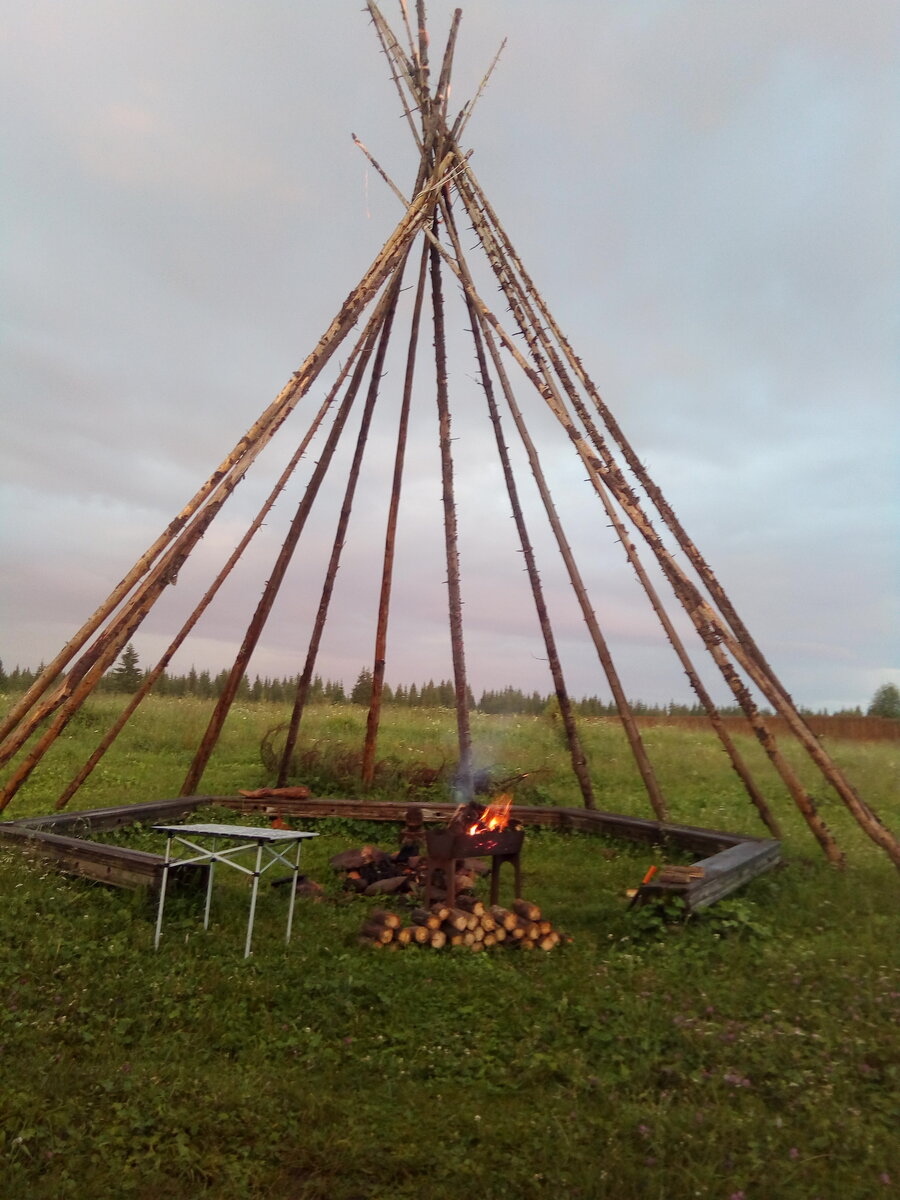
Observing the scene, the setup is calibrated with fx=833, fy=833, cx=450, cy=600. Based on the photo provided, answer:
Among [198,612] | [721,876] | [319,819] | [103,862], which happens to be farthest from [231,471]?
[721,876]

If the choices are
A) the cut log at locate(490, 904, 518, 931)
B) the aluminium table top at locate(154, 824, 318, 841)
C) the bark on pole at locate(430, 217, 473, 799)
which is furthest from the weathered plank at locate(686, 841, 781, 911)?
the bark on pole at locate(430, 217, 473, 799)

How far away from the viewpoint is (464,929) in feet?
18.0

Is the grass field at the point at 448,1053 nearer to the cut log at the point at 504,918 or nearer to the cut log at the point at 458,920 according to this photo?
the cut log at the point at 504,918

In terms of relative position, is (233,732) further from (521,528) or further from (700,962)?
(700,962)

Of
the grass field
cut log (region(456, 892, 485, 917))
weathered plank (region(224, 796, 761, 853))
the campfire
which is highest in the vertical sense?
the campfire

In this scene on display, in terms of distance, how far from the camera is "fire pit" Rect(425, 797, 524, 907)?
5812 mm

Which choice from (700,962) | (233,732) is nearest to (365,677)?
(233,732)

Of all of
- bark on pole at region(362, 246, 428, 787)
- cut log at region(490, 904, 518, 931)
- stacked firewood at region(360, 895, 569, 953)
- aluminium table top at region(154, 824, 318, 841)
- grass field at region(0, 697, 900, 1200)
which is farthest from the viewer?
bark on pole at region(362, 246, 428, 787)

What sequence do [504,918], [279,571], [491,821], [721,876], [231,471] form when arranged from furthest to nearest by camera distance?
[279,571], [231,471], [491,821], [721,876], [504,918]

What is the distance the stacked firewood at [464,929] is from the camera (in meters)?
5.41

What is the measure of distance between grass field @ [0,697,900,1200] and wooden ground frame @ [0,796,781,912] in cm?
18

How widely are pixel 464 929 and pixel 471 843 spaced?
1.95 ft

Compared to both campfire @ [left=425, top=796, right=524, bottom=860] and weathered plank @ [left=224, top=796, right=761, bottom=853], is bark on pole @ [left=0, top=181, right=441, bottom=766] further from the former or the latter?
campfire @ [left=425, top=796, right=524, bottom=860]

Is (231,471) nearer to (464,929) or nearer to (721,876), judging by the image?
(464,929)
